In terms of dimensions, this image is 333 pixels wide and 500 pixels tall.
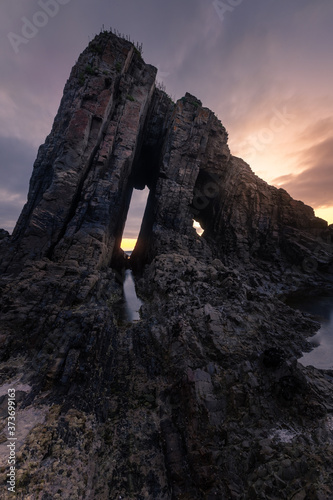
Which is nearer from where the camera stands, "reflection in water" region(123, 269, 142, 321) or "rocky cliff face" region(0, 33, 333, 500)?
"rocky cliff face" region(0, 33, 333, 500)

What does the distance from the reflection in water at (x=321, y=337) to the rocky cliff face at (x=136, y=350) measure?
1058mm

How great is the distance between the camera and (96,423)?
28.2 ft

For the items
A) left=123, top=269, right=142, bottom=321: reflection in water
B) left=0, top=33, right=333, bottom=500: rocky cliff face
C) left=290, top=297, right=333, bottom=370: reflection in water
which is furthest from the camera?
left=123, top=269, right=142, bottom=321: reflection in water

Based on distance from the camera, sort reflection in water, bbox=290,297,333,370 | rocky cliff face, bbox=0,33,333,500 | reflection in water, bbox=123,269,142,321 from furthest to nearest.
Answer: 1. reflection in water, bbox=123,269,142,321
2. reflection in water, bbox=290,297,333,370
3. rocky cliff face, bbox=0,33,333,500

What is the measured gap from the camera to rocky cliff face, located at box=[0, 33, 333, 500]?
6816 millimetres

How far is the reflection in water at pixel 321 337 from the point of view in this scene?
14.5m

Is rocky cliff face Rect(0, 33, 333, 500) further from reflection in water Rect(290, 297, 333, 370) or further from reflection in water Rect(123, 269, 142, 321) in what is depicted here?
reflection in water Rect(123, 269, 142, 321)

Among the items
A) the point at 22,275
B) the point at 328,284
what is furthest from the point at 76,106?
the point at 328,284

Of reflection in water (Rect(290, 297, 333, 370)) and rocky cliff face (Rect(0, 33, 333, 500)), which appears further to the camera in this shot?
reflection in water (Rect(290, 297, 333, 370))

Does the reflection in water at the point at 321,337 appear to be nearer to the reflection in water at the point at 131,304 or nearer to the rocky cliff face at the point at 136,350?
the rocky cliff face at the point at 136,350

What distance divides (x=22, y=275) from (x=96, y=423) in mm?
13255

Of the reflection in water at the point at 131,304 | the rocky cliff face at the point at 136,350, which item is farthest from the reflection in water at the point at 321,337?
the reflection in water at the point at 131,304

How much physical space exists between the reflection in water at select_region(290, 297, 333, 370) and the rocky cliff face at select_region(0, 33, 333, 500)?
1058mm

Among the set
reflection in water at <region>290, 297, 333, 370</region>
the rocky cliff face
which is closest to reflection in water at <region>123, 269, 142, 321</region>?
the rocky cliff face
